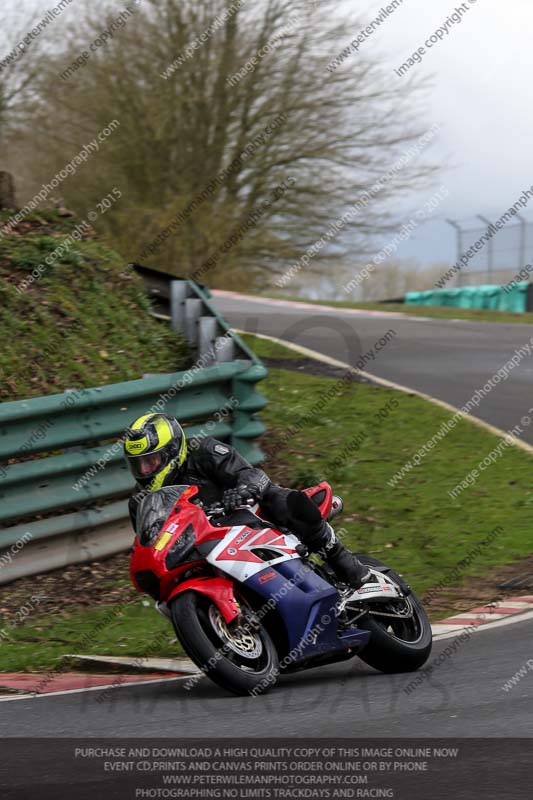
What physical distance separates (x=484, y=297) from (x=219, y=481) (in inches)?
807

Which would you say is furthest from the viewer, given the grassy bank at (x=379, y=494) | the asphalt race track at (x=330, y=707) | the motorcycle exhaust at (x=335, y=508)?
the grassy bank at (x=379, y=494)

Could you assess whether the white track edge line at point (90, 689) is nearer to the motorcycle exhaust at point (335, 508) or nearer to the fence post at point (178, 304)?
the motorcycle exhaust at point (335, 508)

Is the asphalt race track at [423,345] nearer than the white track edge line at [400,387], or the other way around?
the white track edge line at [400,387]

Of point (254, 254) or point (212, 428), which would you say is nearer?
point (212, 428)

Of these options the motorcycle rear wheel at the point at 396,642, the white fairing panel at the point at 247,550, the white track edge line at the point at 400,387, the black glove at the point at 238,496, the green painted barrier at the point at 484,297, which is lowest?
the green painted barrier at the point at 484,297

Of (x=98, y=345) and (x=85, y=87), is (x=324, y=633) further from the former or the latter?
(x=85, y=87)

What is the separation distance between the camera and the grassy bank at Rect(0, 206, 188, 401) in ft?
30.9

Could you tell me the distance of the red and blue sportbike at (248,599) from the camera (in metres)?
5.29

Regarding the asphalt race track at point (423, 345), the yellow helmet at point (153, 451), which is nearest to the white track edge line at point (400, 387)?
the asphalt race track at point (423, 345)

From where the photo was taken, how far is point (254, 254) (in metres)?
28.4

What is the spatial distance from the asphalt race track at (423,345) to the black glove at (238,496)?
5290 millimetres

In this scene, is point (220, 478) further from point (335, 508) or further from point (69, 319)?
point (69, 319)

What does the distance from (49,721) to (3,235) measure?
6.40 meters

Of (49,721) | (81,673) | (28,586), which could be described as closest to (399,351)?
(28,586)
